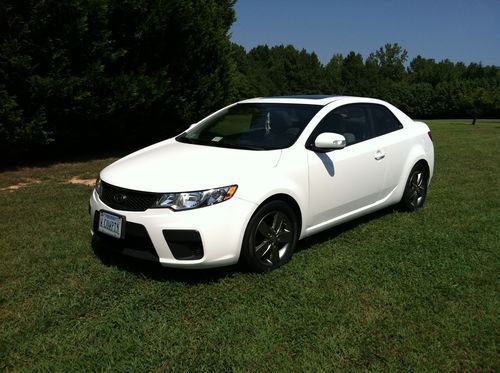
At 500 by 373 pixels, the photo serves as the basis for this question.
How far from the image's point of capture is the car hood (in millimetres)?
3574

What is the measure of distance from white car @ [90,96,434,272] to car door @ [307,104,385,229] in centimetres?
1

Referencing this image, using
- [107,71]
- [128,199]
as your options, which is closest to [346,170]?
[128,199]

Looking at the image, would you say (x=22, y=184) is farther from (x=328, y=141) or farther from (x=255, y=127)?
(x=328, y=141)

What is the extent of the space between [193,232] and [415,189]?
133 inches

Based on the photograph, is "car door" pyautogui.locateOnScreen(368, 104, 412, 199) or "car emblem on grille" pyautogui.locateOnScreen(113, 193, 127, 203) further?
"car door" pyautogui.locateOnScreen(368, 104, 412, 199)

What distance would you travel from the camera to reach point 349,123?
15.8 ft

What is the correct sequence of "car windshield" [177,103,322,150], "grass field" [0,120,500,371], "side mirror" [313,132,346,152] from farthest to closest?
"car windshield" [177,103,322,150] < "side mirror" [313,132,346,152] < "grass field" [0,120,500,371]

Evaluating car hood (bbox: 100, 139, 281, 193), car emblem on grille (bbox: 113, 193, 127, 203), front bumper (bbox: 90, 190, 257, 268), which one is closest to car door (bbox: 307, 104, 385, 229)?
car hood (bbox: 100, 139, 281, 193)

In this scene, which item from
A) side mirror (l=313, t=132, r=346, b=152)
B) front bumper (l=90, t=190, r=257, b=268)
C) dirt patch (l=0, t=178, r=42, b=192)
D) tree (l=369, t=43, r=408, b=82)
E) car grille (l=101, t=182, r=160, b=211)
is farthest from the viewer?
tree (l=369, t=43, r=408, b=82)

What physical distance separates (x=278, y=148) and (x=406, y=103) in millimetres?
81431

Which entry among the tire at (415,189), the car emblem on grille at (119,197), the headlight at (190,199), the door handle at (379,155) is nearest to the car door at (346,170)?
the door handle at (379,155)

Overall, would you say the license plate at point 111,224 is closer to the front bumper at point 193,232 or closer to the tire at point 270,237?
the front bumper at point 193,232

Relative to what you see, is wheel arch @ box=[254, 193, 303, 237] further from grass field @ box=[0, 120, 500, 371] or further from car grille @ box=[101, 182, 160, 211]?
car grille @ box=[101, 182, 160, 211]

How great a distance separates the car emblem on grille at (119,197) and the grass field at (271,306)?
2.11 ft
